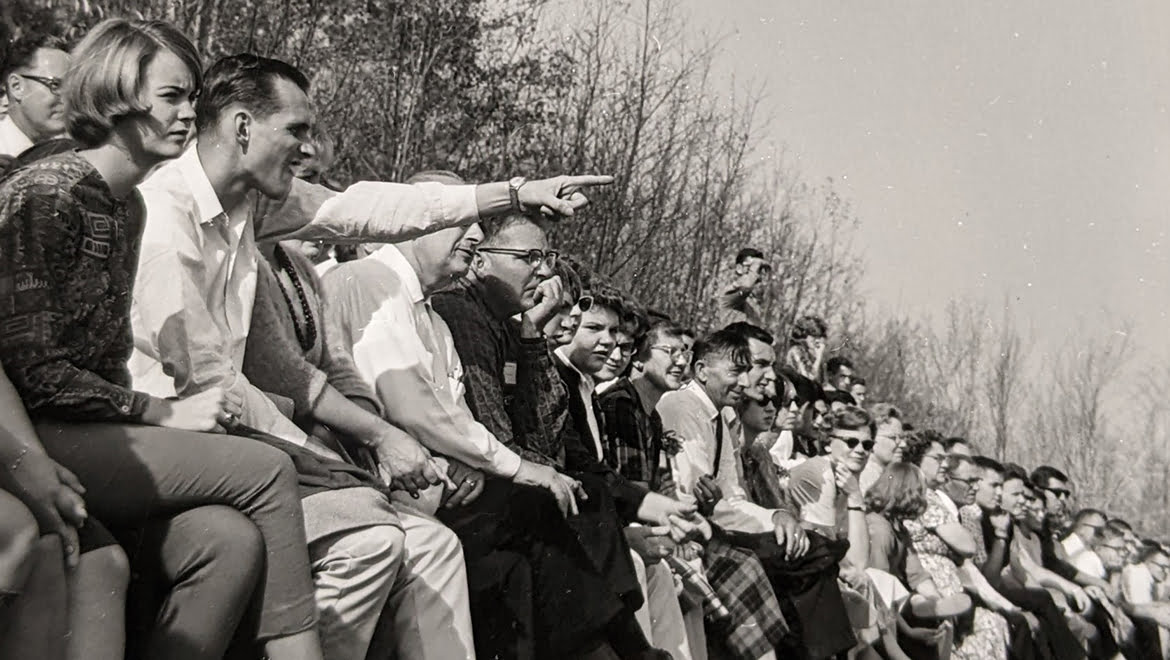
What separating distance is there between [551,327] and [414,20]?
18.4ft

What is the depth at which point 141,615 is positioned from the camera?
12.3 ft

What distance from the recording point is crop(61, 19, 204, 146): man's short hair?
3.92 meters

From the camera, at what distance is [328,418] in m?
4.85

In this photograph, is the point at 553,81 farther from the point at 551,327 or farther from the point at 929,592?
the point at 551,327

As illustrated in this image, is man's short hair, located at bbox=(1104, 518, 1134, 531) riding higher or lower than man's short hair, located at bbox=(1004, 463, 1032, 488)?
lower

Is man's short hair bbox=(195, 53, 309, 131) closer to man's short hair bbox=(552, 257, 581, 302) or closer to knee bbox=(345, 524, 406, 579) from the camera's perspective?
knee bbox=(345, 524, 406, 579)

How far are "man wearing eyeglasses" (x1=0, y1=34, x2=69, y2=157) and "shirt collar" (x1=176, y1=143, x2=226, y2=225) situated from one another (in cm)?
98

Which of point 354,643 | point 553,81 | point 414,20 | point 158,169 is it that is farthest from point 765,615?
point 553,81

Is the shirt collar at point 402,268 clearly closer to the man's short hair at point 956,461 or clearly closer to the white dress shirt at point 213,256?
the white dress shirt at point 213,256

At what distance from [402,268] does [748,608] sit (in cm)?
265

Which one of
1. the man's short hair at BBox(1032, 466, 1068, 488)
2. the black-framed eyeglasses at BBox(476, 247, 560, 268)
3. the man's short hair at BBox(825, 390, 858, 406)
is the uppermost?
the black-framed eyeglasses at BBox(476, 247, 560, 268)

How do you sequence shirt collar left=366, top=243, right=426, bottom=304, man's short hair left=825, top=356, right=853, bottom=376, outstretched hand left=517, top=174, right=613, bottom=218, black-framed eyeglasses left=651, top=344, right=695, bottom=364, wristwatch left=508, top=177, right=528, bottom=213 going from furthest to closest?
1. man's short hair left=825, top=356, right=853, bottom=376
2. black-framed eyeglasses left=651, top=344, right=695, bottom=364
3. shirt collar left=366, top=243, right=426, bottom=304
4. wristwatch left=508, top=177, right=528, bottom=213
5. outstretched hand left=517, top=174, right=613, bottom=218

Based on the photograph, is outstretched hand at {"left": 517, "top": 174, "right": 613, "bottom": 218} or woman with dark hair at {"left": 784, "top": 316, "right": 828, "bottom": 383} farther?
woman with dark hair at {"left": 784, "top": 316, "right": 828, "bottom": 383}

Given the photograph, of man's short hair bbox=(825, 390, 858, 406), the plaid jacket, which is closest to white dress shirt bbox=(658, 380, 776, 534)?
the plaid jacket
